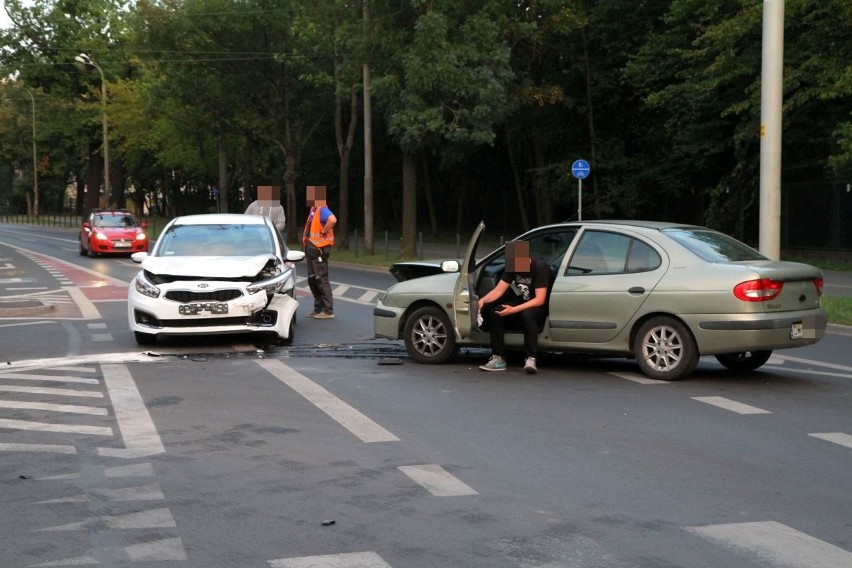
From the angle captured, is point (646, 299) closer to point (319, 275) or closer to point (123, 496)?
point (123, 496)

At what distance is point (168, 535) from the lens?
5.72m

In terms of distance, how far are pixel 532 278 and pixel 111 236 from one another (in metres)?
28.5

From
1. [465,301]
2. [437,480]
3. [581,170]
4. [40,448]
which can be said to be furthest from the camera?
[581,170]

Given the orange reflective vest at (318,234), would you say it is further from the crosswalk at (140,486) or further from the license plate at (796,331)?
the license plate at (796,331)

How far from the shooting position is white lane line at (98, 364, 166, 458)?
7809 mm

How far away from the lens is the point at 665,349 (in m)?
10.9

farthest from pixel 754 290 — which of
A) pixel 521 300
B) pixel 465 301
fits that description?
pixel 465 301

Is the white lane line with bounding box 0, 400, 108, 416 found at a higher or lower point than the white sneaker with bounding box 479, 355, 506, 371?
lower

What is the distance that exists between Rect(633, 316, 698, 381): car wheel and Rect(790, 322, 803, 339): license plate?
2.82 ft

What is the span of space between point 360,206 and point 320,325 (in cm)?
5185

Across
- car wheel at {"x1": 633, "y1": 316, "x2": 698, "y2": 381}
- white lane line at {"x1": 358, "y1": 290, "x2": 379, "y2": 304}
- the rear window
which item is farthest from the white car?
white lane line at {"x1": 358, "y1": 290, "x2": 379, "y2": 304}

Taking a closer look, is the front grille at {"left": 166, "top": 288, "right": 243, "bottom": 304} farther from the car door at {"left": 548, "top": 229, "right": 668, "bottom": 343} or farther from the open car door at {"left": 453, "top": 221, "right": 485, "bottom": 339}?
the car door at {"left": 548, "top": 229, "right": 668, "bottom": 343}

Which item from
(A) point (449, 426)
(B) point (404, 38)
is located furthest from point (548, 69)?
→ (A) point (449, 426)

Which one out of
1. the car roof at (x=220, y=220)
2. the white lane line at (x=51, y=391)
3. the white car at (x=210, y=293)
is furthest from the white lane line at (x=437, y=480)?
the car roof at (x=220, y=220)
